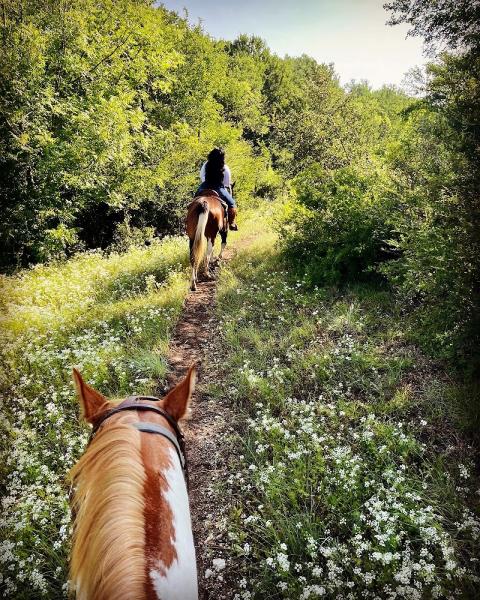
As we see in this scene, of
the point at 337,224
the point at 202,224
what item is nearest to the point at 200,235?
the point at 202,224

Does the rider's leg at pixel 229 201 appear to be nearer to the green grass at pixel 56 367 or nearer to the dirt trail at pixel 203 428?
the green grass at pixel 56 367

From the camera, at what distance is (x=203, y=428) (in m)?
5.12

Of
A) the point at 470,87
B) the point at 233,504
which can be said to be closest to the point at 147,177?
the point at 470,87

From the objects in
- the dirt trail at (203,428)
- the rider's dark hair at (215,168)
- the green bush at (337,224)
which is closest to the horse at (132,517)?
the dirt trail at (203,428)

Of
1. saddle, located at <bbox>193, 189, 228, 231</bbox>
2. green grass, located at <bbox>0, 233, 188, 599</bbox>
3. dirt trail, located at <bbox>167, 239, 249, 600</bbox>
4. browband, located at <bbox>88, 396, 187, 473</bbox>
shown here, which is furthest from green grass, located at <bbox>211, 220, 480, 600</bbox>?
saddle, located at <bbox>193, 189, 228, 231</bbox>

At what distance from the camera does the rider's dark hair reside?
10.9 meters

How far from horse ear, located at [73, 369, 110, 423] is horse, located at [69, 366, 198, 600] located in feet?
0.68

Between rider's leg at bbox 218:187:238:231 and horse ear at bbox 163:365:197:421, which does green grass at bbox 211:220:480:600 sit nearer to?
horse ear at bbox 163:365:197:421

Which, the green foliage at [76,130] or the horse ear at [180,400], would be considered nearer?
the horse ear at [180,400]

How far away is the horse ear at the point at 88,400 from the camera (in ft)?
7.64

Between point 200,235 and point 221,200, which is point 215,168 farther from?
point 200,235

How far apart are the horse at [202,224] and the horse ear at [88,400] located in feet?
22.7

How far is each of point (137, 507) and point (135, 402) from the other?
73cm

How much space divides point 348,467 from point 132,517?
309 cm
